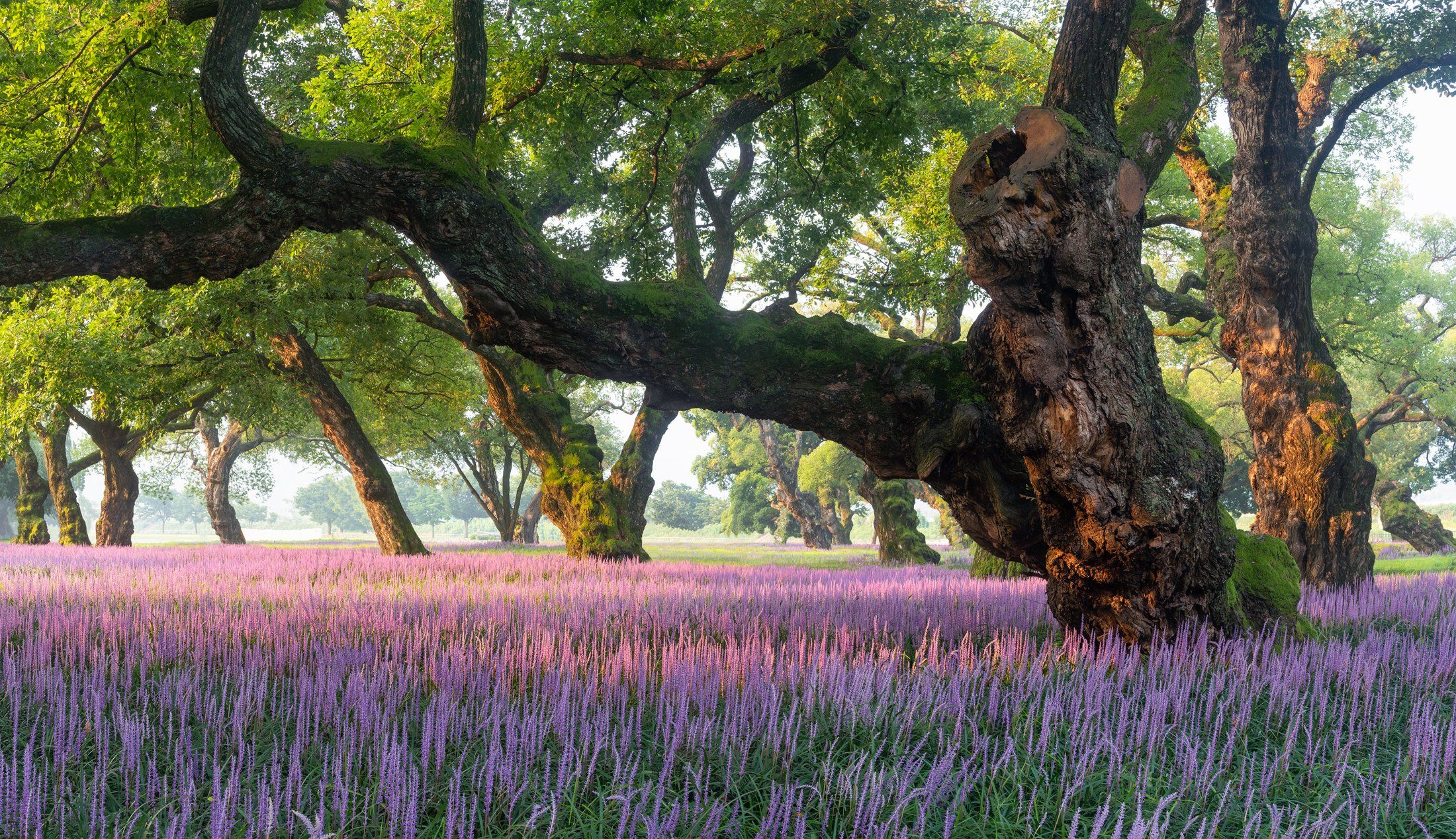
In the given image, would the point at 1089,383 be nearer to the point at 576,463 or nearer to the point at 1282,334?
the point at 1282,334

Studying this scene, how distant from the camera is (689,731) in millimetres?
3367

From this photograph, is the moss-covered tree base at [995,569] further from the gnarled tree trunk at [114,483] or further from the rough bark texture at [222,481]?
the rough bark texture at [222,481]

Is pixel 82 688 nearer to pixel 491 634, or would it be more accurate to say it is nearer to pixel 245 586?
pixel 491 634

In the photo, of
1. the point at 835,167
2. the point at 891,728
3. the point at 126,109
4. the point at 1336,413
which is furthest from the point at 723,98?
the point at 891,728

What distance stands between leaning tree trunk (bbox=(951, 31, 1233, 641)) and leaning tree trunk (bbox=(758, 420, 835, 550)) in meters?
23.5

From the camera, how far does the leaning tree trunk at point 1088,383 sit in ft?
15.5

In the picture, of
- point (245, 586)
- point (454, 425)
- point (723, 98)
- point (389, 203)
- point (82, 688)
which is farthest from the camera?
point (454, 425)

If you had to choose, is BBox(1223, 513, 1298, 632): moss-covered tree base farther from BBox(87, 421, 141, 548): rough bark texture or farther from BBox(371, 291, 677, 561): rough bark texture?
BBox(87, 421, 141, 548): rough bark texture

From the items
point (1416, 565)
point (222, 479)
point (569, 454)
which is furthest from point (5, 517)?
point (1416, 565)

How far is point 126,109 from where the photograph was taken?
384 inches

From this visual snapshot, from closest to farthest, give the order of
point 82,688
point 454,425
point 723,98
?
point 82,688, point 723,98, point 454,425

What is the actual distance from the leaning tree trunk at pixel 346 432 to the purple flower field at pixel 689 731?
10762mm

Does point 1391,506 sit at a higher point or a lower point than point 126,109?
lower

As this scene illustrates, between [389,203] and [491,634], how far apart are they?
3502mm
